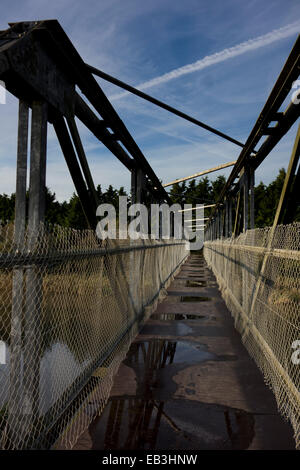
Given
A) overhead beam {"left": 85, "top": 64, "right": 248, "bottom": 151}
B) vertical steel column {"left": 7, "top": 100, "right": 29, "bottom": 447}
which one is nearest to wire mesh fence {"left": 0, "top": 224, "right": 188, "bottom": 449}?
vertical steel column {"left": 7, "top": 100, "right": 29, "bottom": 447}

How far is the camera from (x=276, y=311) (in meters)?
4.98

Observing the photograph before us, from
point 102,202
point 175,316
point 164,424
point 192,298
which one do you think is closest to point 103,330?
point 164,424

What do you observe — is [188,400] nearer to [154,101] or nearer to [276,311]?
[276,311]

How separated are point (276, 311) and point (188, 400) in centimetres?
162

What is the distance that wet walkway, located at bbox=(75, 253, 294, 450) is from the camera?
331 centimetres

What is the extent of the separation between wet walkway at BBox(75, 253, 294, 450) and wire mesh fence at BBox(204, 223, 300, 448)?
0.18 metres

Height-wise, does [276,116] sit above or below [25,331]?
above

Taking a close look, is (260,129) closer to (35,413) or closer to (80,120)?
(80,120)

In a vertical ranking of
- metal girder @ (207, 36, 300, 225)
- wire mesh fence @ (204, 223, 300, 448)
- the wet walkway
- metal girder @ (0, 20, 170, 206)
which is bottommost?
→ the wet walkway

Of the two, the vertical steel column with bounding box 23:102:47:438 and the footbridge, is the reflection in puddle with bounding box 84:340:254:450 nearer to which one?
the footbridge

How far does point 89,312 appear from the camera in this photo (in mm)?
4430

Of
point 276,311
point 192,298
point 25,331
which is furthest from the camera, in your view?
point 192,298

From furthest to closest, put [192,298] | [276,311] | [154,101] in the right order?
[192,298], [154,101], [276,311]
